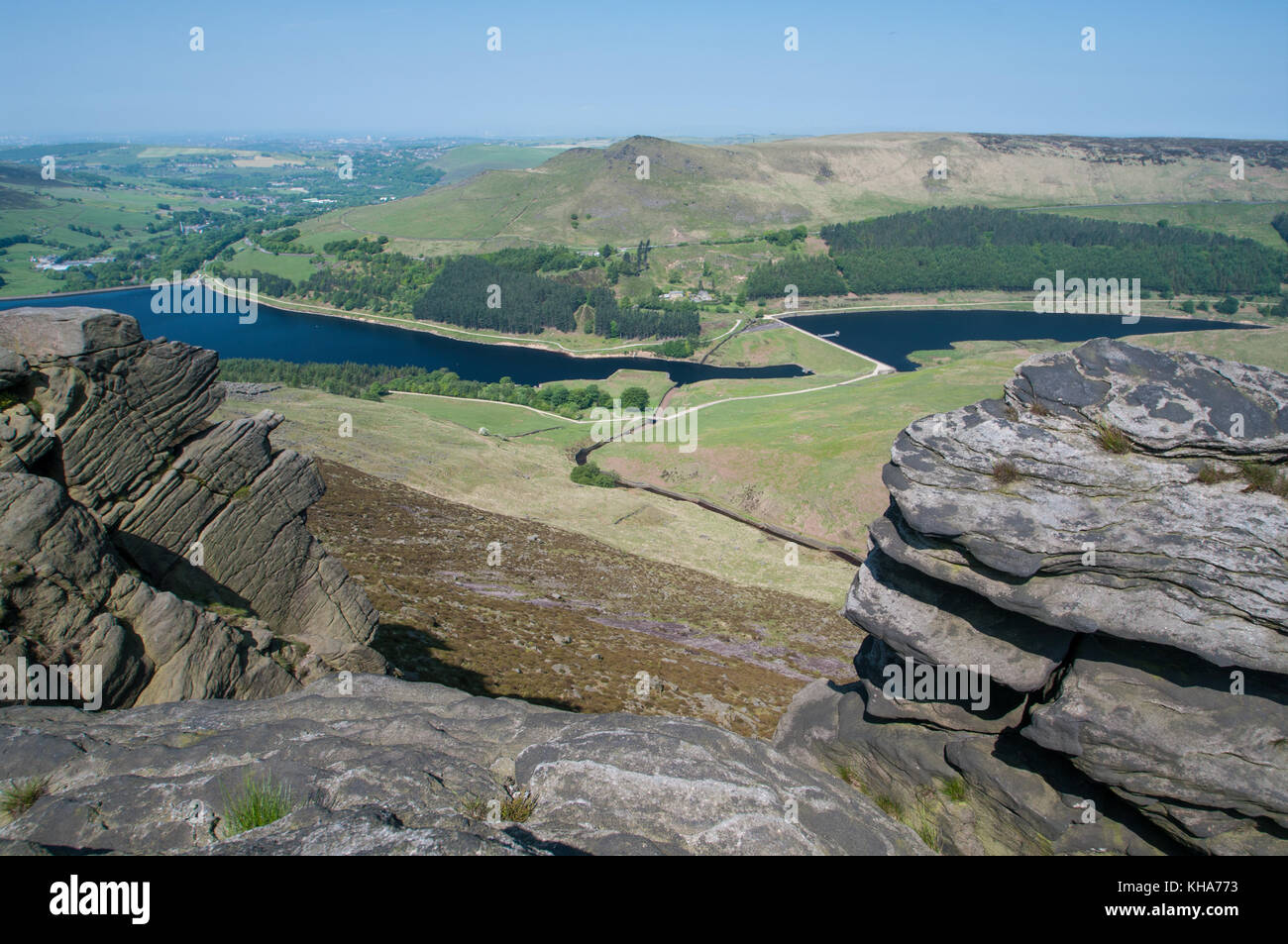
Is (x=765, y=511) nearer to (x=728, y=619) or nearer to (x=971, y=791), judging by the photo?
(x=728, y=619)

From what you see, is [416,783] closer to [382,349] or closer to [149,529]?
[149,529]

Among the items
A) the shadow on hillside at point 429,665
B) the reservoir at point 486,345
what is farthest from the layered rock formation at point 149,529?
the reservoir at point 486,345

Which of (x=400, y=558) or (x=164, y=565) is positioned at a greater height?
(x=164, y=565)

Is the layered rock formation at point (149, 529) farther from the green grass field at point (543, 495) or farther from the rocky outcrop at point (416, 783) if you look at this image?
the green grass field at point (543, 495)

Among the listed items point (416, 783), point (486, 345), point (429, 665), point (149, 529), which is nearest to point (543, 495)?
point (429, 665)

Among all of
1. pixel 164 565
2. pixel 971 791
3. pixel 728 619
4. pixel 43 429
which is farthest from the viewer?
pixel 728 619
